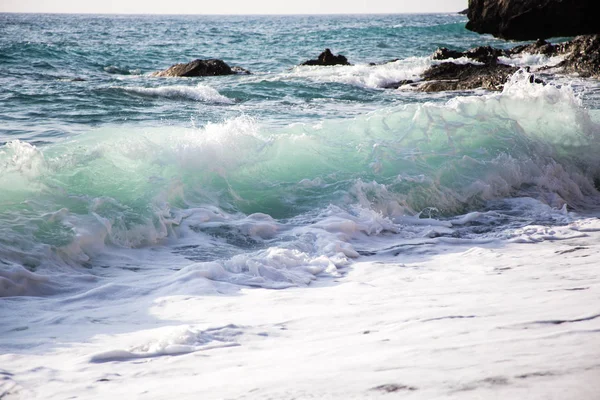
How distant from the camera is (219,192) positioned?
6.27 m

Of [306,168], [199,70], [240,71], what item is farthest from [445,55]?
[306,168]

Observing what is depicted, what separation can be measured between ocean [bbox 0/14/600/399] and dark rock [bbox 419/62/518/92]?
5.06m

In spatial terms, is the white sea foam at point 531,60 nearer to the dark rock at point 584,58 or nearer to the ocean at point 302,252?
the dark rock at point 584,58

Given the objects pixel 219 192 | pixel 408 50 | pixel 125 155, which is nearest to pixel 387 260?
pixel 219 192

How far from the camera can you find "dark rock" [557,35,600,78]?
51.7ft

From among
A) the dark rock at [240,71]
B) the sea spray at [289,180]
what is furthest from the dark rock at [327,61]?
the sea spray at [289,180]

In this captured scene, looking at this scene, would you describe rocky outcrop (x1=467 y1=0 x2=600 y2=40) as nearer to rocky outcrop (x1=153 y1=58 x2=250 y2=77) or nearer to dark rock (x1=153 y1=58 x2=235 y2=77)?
rocky outcrop (x1=153 y1=58 x2=250 y2=77)

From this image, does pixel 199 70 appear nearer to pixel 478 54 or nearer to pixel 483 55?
pixel 478 54

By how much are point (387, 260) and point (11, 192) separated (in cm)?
331

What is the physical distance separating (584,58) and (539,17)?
13.3 m

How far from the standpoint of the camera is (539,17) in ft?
93.2

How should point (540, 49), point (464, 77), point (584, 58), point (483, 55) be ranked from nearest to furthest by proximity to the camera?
1. point (464, 77)
2. point (584, 58)
3. point (483, 55)
4. point (540, 49)

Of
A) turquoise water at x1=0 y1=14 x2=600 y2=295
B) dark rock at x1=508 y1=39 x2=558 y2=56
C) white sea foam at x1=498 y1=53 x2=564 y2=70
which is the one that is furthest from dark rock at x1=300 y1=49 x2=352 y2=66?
turquoise water at x1=0 y1=14 x2=600 y2=295

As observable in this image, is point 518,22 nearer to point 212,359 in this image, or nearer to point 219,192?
point 219,192
